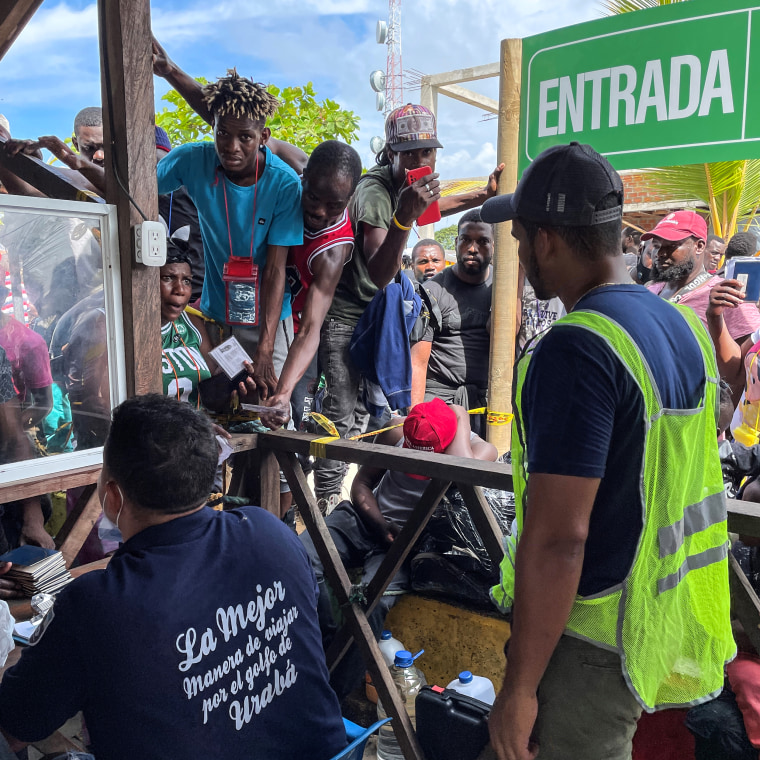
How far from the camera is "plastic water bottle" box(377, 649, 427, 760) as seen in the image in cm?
273

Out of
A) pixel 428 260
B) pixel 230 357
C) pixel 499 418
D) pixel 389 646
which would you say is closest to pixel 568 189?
pixel 230 357

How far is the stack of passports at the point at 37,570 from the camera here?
6.81ft

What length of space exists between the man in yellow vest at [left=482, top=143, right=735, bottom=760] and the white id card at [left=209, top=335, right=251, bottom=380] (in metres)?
1.50

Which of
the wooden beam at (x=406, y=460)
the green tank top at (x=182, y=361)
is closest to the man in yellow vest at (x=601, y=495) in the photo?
the wooden beam at (x=406, y=460)

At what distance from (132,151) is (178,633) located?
60.4 inches

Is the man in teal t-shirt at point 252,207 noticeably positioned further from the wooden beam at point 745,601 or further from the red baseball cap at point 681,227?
the red baseball cap at point 681,227

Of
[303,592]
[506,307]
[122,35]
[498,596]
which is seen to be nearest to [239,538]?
[303,592]

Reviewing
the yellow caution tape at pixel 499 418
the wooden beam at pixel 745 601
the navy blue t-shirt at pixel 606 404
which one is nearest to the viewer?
the navy blue t-shirt at pixel 606 404

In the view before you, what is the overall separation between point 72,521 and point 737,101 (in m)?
2.96

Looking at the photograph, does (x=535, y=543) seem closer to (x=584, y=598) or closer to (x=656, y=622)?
(x=584, y=598)

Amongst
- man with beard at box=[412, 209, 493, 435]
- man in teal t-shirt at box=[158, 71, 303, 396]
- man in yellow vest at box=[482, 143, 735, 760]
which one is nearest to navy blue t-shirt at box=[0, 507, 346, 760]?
man in yellow vest at box=[482, 143, 735, 760]

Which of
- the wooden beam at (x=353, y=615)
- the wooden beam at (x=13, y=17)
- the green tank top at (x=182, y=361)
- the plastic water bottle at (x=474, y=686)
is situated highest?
the wooden beam at (x=13, y=17)

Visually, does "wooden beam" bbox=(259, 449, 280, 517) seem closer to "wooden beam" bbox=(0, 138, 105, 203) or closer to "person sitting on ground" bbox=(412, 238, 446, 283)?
"wooden beam" bbox=(0, 138, 105, 203)

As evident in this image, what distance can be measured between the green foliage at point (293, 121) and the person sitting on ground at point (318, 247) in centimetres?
444
